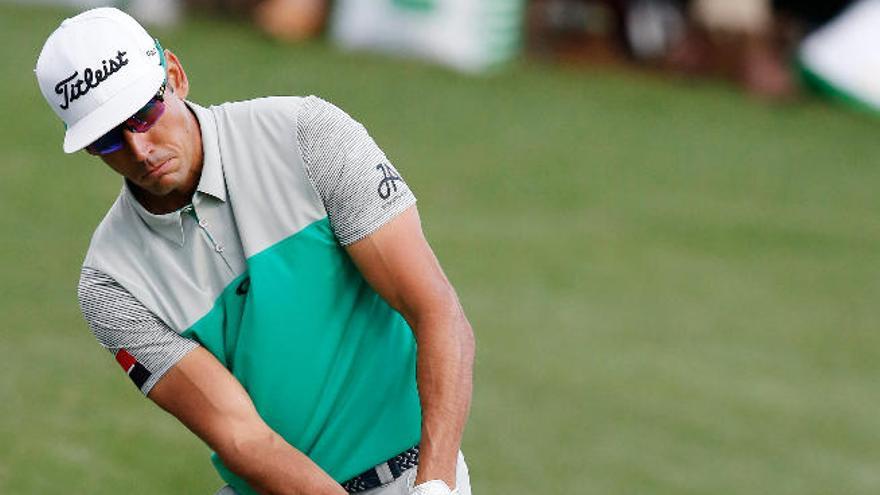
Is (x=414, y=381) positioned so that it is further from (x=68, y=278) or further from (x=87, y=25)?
(x=68, y=278)

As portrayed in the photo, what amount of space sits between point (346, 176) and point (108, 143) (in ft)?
2.10

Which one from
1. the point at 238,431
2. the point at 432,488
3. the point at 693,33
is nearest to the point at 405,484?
the point at 432,488

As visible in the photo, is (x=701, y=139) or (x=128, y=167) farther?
(x=701, y=139)

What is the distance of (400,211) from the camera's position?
495cm

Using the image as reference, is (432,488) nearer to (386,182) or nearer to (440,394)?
(440,394)

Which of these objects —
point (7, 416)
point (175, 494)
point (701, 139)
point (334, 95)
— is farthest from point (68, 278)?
point (701, 139)

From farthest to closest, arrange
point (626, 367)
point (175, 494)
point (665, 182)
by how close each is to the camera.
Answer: point (665, 182), point (626, 367), point (175, 494)

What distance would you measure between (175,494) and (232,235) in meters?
4.01

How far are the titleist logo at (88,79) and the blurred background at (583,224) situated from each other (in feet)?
13.7

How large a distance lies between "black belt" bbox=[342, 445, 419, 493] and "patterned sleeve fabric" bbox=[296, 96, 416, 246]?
704 millimetres

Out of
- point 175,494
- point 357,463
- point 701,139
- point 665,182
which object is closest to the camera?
point 357,463

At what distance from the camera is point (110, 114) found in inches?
187

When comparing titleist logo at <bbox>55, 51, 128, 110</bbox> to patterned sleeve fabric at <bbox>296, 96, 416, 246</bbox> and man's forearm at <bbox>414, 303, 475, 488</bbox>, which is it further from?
man's forearm at <bbox>414, 303, 475, 488</bbox>

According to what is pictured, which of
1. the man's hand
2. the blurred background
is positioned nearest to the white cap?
the man's hand
